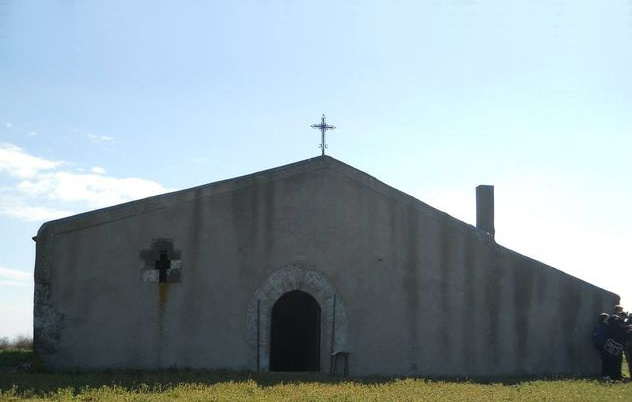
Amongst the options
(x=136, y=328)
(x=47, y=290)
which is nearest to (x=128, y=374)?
(x=136, y=328)

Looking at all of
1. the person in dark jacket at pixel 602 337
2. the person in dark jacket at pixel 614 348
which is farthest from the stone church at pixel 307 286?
the person in dark jacket at pixel 614 348

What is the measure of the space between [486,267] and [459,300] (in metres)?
0.97


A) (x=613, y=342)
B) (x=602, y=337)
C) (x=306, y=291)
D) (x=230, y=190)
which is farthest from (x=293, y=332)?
(x=613, y=342)

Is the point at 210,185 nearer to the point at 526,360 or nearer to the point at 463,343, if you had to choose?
the point at 463,343

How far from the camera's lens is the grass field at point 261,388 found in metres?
11.7

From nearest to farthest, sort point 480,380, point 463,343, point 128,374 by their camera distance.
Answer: point 128,374 → point 480,380 → point 463,343

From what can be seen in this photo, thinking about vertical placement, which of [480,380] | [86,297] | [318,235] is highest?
[318,235]

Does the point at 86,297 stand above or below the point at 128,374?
above

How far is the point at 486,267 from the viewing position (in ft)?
57.1

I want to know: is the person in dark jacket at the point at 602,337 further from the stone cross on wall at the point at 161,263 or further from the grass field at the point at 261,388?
the stone cross on wall at the point at 161,263

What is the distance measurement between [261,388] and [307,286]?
3.94 meters

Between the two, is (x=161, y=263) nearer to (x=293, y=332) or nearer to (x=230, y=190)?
(x=230, y=190)

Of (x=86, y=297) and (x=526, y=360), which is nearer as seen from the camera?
(x=86, y=297)

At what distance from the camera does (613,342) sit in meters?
16.9
